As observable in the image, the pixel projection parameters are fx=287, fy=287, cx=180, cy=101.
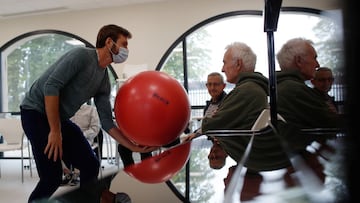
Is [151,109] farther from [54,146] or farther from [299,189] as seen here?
[299,189]

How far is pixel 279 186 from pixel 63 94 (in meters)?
1.35

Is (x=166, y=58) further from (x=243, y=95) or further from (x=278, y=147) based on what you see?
(x=278, y=147)

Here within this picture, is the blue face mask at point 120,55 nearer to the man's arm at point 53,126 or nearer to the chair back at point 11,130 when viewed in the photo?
the man's arm at point 53,126

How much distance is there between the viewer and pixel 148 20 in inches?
199

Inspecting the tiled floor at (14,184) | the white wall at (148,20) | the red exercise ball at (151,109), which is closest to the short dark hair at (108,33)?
the red exercise ball at (151,109)

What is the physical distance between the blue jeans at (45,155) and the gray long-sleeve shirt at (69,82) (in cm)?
6

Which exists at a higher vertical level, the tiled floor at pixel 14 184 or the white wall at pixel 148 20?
the white wall at pixel 148 20

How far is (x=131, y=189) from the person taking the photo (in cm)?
66

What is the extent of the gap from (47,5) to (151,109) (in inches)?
178

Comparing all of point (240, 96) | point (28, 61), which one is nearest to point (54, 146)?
point (240, 96)

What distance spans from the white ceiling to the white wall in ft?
0.46

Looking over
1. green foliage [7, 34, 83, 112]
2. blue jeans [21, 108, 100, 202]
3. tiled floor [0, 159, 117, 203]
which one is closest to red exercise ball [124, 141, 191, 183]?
blue jeans [21, 108, 100, 202]

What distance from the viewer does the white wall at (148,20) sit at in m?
4.82

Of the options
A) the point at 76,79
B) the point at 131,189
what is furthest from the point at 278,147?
the point at 76,79
